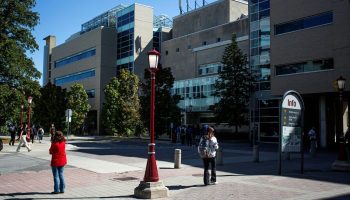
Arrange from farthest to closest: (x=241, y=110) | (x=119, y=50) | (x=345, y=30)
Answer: (x=119, y=50) → (x=241, y=110) → (x=345, y=30)

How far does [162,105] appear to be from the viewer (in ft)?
157

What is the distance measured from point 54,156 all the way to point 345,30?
28.4 meters

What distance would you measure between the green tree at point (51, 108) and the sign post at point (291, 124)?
56.2 m

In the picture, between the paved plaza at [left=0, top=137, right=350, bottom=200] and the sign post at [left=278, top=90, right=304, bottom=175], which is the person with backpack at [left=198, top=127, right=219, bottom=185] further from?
the sign post at [left=278, top=90, right=304, bottom=175]

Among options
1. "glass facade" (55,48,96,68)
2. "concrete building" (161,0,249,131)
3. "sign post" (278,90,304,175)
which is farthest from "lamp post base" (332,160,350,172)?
"glass facade" (55,48,96,68)

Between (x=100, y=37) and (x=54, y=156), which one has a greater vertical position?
(x=100, y=37)

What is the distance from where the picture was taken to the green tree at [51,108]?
68.6 meters

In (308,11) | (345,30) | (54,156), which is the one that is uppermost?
(308,11)

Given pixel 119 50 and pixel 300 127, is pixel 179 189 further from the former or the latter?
pixel 119 50

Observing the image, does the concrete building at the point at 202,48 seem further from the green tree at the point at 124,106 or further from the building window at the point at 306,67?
the building window at the point at 306,67

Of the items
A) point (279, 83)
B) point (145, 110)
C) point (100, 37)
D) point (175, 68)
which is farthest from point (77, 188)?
point (100, 37)

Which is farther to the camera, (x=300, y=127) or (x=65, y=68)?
(x=65, y=68)

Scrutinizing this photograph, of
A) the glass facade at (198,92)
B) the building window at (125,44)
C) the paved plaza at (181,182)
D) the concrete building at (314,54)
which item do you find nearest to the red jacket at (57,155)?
the paved plaza at (181,182)

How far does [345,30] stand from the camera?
3331 cm
